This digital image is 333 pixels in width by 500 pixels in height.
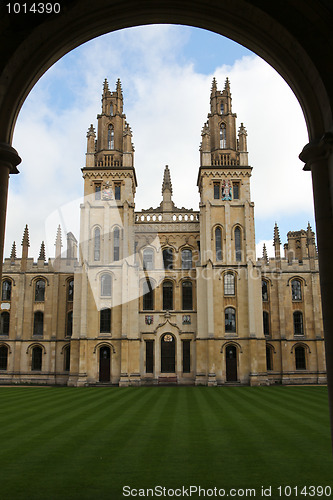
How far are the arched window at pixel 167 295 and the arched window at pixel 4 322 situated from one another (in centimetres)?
1742

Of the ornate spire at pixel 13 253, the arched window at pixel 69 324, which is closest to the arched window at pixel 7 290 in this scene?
the ornate spire at pixel 13 253

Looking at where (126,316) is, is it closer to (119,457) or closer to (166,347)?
(166,347)

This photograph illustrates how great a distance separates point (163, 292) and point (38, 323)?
14.3 meters

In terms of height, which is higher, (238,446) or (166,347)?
(166,347)

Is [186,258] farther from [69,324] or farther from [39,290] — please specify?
[39,290]

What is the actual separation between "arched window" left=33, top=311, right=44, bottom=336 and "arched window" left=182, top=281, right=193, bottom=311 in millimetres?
15677

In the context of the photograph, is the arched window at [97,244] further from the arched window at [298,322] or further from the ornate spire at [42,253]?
the arched window at [298,322]

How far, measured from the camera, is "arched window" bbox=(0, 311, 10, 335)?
49375 millimetres

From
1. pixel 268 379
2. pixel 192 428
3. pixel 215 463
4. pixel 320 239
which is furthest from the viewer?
pixel 268 379

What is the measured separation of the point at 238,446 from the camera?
44.7ft

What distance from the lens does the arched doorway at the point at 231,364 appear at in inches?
1711

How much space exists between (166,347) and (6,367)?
17181mm

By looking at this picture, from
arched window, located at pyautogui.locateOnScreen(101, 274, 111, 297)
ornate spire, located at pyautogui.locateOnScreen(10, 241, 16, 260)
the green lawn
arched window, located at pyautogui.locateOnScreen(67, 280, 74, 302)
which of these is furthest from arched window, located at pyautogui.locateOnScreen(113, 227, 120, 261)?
the green lawn

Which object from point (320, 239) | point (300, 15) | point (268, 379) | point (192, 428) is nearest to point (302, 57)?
point (300, 15)
